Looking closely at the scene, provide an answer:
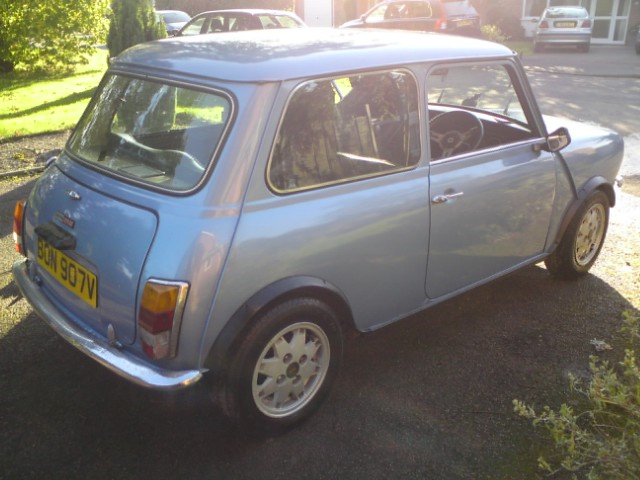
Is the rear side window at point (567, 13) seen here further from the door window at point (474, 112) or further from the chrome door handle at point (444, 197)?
the chrome door handle at point (444, 197)

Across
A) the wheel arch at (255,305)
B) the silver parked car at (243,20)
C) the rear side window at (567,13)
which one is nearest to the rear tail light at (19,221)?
the wheel arch at (255,305)

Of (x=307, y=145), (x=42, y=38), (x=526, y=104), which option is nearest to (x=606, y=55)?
(x=42, y=38)

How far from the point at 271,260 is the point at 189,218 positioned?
410 mm

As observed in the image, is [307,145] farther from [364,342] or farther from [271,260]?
[364,342]

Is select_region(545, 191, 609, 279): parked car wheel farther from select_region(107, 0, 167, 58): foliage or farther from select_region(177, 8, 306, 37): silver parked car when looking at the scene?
select_region(107, 0, 167, 58): foliage

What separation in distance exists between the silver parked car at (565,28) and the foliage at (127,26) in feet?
47.3

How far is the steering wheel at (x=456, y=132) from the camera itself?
387cm

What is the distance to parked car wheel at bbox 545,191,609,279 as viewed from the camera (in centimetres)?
445

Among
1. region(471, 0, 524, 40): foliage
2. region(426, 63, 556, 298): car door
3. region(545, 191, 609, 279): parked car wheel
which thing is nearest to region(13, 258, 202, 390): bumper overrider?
region(426, 63, 556, 298): car door

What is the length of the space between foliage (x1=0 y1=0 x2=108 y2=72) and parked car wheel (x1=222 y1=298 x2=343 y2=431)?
45.2 feet

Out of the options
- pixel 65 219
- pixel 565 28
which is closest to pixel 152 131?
pixel 65 219

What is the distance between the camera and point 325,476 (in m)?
2.83

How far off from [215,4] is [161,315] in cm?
3080

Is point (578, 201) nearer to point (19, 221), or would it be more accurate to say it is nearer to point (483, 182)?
point (483, 182)
